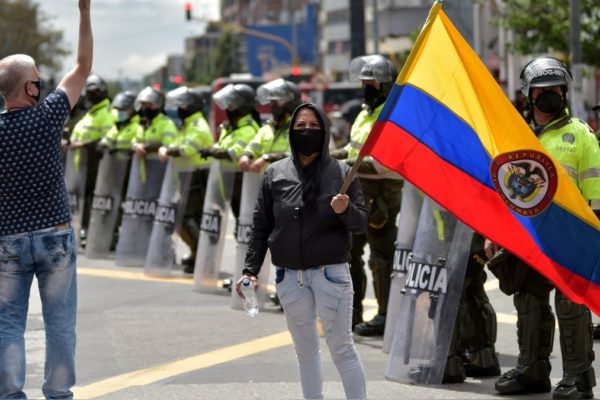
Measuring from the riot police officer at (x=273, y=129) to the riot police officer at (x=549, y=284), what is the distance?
13.6 ft

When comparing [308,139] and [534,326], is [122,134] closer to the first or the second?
[534,326]

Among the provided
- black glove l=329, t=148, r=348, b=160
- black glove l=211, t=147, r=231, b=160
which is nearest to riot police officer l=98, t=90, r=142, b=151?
black glove l=211, t=147, r=231, b=160

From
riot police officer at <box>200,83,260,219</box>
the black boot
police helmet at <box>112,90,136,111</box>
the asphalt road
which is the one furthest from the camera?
police helmet at <box>112,90,136,111</box>

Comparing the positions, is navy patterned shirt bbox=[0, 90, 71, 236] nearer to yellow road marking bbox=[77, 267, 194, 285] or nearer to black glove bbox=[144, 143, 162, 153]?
yellow road marking bbox=[77, 267, 194, 285]

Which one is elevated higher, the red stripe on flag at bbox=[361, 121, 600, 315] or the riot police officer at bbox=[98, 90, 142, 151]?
the riot police officer at bbox=[98, 90, 142, 151]

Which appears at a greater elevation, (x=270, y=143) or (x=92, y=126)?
(x=92, y=126)

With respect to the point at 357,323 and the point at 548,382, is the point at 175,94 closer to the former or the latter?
the point at 357,323

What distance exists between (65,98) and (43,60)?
85109 mm

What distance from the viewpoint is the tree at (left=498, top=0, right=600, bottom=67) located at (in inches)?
1118

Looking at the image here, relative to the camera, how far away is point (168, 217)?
49.4 ft

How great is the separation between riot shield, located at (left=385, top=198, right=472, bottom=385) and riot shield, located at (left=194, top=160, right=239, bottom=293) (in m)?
5.18

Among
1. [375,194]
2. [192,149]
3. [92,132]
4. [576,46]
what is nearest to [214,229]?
[192,149]

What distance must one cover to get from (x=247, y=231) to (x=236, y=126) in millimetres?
1651

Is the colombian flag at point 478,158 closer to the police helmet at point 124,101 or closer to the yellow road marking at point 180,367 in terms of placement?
the yellow road marking at point 180,367
